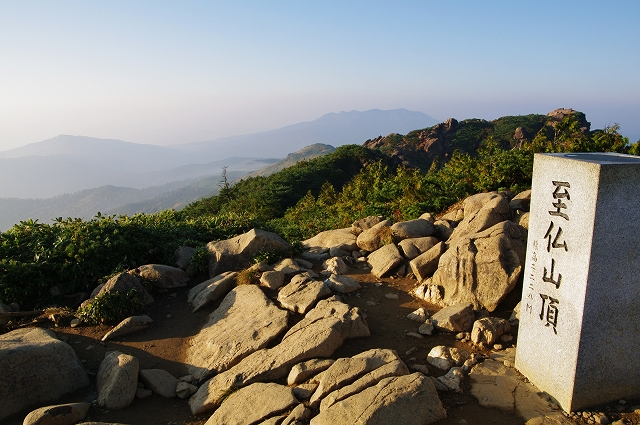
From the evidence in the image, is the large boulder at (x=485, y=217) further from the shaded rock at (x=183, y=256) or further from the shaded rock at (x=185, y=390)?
the shaded rock at (x=183, y=256)

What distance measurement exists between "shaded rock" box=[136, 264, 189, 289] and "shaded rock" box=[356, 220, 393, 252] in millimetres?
4062

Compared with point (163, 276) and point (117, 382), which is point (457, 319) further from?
point (163, 276)

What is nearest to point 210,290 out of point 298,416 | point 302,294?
point 302,294

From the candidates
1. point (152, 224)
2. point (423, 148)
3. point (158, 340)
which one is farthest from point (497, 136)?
point (158, 340)

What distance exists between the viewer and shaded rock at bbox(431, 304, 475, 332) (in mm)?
6367

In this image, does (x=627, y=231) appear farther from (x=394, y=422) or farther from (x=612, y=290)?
(x=394, y=422)

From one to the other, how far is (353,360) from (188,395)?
2.35 m

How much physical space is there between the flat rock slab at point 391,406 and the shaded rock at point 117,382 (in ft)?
9.04

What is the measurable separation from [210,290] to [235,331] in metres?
1.56

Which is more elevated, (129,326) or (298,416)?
(298,416)

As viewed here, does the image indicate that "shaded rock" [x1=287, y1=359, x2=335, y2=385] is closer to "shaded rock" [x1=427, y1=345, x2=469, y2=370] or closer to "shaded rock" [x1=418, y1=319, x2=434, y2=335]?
"shaded rock" [x1=427, y1=345, x2=469, y2=370]

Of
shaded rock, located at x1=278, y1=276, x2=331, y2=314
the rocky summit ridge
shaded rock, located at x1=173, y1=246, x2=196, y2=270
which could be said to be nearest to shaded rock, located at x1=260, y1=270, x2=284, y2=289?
the rocky summit ridge

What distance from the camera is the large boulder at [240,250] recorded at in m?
8.98

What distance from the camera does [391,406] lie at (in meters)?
4.39
